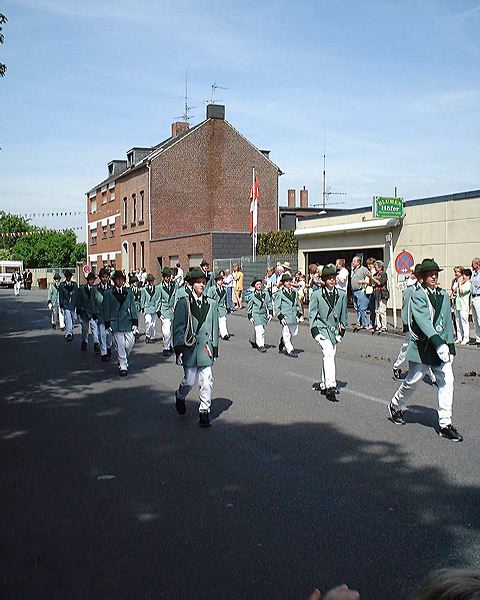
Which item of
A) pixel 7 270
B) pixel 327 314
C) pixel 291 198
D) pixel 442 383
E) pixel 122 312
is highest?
pixel 291 198

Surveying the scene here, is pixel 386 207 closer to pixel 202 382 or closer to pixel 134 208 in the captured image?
pixel 202 382

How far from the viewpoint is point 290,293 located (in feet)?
49.9

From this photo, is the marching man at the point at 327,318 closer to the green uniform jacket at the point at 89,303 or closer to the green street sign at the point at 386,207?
the green uniform jacket at the point at 89,303

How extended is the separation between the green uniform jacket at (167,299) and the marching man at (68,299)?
3.17m

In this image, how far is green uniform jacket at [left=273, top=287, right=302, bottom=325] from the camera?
49.2 feet

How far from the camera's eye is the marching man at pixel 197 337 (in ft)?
27.5

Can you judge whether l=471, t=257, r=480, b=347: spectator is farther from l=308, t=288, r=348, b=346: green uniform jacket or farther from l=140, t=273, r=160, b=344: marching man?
l=308, t=288, r=348, b=346: green uniform jacket

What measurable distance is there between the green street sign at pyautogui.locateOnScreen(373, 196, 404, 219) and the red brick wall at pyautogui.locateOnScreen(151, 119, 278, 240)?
80.8ft

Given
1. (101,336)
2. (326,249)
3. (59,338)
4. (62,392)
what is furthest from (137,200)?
(62,392)

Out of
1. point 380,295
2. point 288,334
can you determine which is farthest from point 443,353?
point 380,295

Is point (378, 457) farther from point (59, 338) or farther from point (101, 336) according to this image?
point (59, 338)

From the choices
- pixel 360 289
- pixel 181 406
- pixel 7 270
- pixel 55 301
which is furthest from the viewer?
pixel 7 270

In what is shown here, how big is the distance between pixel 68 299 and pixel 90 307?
11.0ft

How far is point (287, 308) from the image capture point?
49.3 feet
